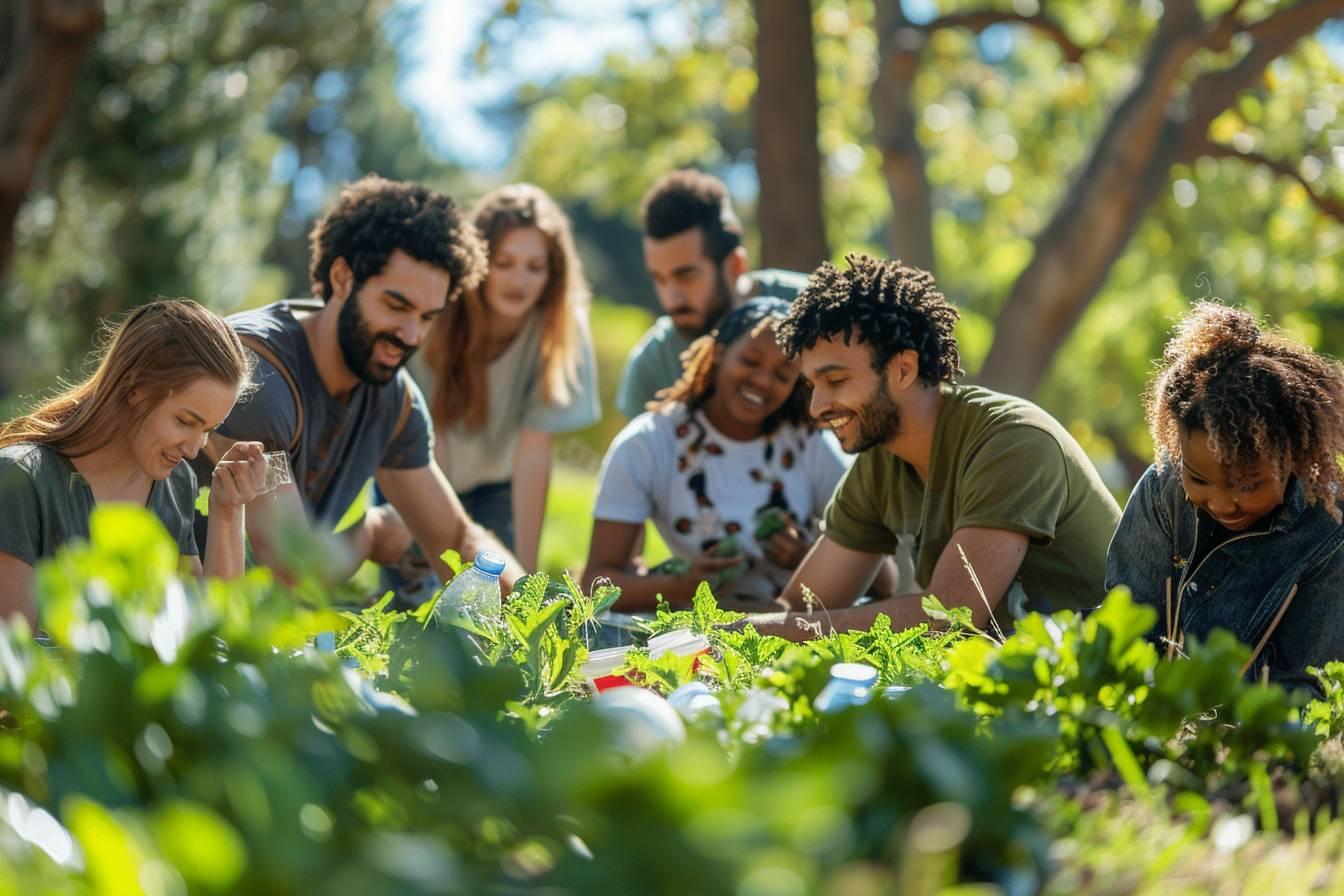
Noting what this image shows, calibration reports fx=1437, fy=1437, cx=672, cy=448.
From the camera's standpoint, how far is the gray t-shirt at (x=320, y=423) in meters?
3.65

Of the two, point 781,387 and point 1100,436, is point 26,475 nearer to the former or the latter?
point 781,387

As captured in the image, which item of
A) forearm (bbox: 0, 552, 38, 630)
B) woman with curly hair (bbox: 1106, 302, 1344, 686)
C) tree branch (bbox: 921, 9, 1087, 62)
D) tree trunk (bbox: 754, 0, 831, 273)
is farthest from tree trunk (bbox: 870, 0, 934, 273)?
forearm (bbox: 0, 552, 38, 630)

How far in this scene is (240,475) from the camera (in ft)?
9.78

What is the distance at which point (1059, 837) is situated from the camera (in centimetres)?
139

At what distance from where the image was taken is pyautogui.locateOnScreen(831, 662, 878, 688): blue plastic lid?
185cm

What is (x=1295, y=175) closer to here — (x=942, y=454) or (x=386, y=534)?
(x=942, y=454)

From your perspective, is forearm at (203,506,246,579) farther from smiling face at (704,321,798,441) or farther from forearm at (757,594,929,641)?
smiling face at (704,321,798,441)

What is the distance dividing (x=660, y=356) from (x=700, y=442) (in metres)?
0.81

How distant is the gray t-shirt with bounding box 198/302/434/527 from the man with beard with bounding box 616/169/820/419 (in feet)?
3.74

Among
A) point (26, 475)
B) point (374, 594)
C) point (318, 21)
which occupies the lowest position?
point (374, 594)

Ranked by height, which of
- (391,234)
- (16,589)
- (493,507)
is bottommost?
(493,507)

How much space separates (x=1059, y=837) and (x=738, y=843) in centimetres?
58

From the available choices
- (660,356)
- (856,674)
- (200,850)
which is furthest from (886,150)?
(200,850)

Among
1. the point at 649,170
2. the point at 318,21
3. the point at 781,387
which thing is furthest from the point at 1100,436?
the point at 781,387
